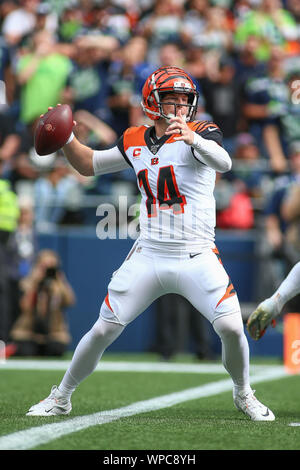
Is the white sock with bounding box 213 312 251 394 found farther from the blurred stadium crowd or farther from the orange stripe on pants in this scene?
the blurred stadium crowd

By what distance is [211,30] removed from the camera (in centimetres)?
1102

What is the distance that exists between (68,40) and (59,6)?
608 mm

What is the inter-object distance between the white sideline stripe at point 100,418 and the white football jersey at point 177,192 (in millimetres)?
909

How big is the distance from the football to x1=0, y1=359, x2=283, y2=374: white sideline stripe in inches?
129

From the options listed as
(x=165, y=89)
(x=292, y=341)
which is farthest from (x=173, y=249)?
(x=292, y=341)

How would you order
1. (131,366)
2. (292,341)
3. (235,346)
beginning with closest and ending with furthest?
(235,346), (292,341), (131,366)

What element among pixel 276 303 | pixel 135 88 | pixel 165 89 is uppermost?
pixel 135 88

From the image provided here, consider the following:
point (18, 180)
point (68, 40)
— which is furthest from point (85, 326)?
point (68, 40)

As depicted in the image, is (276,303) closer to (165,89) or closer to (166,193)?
(166,193)

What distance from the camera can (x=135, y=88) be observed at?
10.1 metres

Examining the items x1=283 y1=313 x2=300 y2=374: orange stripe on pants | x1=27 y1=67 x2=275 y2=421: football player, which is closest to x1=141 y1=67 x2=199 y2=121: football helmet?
x1=27 y1=67 x2=275 y2=421: football player

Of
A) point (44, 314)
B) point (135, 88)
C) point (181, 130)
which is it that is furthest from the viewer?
point (135, 88)

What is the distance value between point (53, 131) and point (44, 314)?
438cm

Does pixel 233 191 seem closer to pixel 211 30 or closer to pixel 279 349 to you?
pixel 279 349
